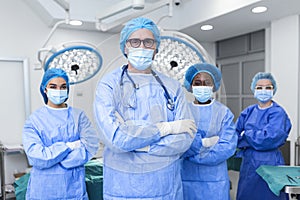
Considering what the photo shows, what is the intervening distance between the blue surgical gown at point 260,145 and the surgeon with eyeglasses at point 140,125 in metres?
1.17

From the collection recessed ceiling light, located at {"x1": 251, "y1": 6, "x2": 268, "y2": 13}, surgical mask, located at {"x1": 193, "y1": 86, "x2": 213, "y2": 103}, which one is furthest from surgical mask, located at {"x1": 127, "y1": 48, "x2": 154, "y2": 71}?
recessed ceiling light, located at {"x1": 251, "y1": 6, "x2": 268, "y2": 13}

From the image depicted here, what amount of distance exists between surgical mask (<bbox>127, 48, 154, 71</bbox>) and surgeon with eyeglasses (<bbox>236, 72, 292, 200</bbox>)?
1324 mm

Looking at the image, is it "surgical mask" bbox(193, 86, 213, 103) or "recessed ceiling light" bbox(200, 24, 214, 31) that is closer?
"surgical mask" bbox(193, 86, 213, 103)

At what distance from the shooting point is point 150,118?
1.15 meters

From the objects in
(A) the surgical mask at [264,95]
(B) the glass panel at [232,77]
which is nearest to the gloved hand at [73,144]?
(A) the surgical mask at [264,95]

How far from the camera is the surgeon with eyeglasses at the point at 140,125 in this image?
1106 millimetres

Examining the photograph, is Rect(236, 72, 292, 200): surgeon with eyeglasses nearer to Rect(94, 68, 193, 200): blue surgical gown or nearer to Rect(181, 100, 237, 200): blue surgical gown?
Rect(181, 100, 237, 200): blue surgical gown

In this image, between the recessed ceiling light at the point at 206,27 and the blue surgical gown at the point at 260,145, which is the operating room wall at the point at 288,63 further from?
the blue surgical gown at the point at 260,145

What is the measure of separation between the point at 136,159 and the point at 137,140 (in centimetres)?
10

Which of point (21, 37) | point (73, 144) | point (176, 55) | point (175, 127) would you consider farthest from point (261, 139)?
point (21, 37)

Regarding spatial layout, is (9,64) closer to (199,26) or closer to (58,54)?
(58,54)

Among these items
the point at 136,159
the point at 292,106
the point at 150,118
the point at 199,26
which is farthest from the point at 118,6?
the point at 292,106

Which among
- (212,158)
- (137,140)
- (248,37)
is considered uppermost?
(248,37)

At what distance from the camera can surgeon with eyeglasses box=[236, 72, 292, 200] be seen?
7.20 feet
